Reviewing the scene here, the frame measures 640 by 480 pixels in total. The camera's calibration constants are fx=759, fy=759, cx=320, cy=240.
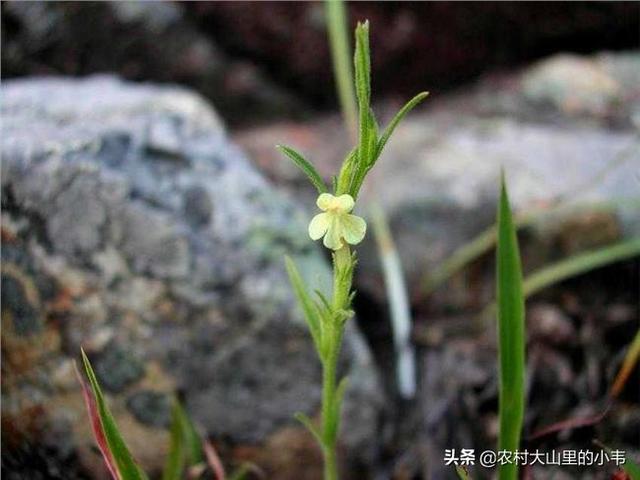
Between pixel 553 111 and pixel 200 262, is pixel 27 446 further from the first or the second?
pixel 553 111

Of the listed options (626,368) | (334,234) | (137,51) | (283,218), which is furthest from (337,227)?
(137,51)

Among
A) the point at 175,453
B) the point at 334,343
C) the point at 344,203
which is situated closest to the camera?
the point at 344,203

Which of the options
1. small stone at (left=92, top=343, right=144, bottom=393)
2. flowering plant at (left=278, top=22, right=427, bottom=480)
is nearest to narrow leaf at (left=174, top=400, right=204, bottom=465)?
small stone at (left=92, top=343, right=144, bottom=393)

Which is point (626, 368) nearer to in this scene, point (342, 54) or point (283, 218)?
point (283, 218)

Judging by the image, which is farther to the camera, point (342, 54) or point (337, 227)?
point (342, 54)

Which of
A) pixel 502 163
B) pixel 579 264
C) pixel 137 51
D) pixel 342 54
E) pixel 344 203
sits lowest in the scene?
pixel 344 203

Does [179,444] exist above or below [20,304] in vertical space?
below
